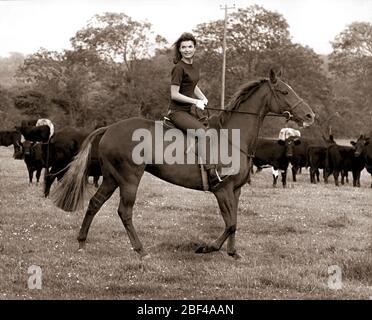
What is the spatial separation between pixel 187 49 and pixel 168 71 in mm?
46077

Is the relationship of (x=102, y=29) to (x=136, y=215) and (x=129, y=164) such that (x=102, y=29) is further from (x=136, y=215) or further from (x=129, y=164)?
(x=129, y=164)

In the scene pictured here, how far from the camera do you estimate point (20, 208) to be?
41.9ft

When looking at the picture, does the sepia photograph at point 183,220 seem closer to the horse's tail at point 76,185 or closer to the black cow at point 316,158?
the horse's tail at point 76,185

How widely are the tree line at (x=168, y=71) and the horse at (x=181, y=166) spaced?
38.8 metres

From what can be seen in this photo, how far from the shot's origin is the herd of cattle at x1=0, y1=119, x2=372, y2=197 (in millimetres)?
15742

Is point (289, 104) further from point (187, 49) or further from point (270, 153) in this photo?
point (270, 153)

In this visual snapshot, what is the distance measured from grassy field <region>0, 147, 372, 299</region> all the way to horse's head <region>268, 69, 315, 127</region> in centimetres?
208

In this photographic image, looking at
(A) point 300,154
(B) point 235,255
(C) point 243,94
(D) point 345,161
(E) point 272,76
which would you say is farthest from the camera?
(A) point 300,154

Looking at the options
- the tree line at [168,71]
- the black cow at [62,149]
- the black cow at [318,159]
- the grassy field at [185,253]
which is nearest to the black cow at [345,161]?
the black cow at [318,159]

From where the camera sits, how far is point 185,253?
28.7 feet

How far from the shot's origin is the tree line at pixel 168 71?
163ft

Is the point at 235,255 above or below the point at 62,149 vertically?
below

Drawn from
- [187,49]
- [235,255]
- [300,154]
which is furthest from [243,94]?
[300,154]
